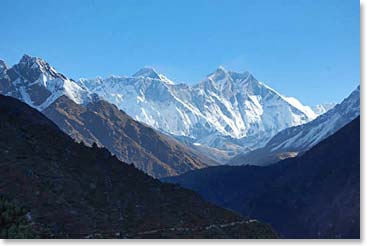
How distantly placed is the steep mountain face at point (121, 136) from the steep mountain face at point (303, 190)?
35.8 m

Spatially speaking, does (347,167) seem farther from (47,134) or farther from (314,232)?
(47,134)

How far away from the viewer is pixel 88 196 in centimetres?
1406

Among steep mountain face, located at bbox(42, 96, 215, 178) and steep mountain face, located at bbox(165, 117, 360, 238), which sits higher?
steep mountain face, located at bbox(42, 96, 215, 178)

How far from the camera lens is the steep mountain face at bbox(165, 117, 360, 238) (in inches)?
1765

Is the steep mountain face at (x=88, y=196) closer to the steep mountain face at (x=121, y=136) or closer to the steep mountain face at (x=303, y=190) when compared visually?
the steep mountain face at (x=303, y=190)

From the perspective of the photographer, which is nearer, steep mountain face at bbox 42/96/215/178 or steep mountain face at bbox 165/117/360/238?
steep mountain face at bbox 165/117/360/238

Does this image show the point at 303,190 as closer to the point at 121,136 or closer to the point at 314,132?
the point at 121,136

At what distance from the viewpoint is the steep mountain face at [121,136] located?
12069 cm

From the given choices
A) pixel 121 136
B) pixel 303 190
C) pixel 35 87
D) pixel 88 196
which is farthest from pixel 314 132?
pixel 88 196

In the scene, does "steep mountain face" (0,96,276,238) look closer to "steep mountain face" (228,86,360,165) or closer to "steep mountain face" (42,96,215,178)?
"steep mountain face" (42,96,215,178)

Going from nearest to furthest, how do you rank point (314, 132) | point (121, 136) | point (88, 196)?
point (88, 196)
point (121, 136)
point (314, 132)

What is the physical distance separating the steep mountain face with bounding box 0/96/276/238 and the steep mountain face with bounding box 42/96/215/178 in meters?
95.1

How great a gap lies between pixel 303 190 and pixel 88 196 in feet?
154

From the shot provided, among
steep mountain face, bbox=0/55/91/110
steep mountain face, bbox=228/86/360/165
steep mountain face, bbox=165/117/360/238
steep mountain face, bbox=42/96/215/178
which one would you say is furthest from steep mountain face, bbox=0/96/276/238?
steep mountain face, bbox=0/55/91/110
